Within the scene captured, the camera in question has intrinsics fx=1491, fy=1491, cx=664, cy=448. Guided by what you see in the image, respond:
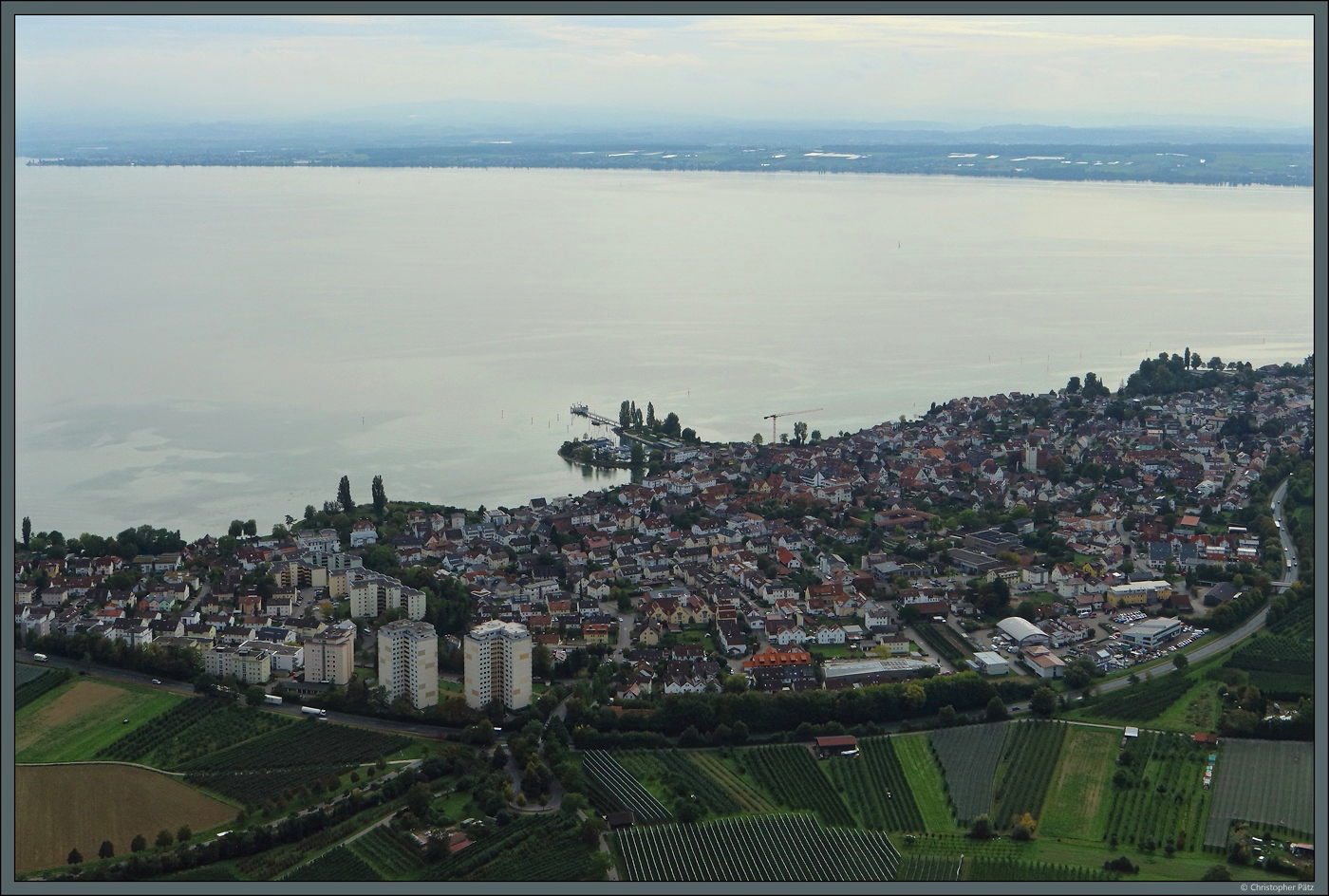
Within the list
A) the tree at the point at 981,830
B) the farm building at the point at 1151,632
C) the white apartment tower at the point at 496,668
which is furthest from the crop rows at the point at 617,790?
the farm building at the point at 1151,632

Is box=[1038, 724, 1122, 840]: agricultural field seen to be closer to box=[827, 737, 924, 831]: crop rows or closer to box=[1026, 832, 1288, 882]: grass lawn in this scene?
box=[1026, 832, 1288, 882]: grass lawn

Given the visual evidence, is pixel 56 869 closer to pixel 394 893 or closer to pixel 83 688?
pixel 83 688

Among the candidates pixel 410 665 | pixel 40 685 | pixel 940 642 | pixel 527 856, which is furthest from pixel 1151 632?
pixel 40 685

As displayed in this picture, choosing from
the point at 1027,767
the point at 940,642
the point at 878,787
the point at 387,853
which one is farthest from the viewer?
the point at 940,642

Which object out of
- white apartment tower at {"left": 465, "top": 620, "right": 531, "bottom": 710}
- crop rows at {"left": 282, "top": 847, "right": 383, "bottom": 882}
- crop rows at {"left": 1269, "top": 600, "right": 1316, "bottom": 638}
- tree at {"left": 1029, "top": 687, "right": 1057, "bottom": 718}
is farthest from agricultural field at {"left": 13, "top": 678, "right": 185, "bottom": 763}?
crop rows at {"left": 1269, "top": 600, "right": 1316, "bottom": 638}

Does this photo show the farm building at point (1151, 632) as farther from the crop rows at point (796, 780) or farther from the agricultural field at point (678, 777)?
the agricultural field at point (678, 777)

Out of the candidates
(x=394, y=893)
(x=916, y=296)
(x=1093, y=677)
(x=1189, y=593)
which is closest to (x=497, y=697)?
(x=1093, y=677)

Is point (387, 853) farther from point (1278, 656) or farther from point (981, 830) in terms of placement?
point (1278, 656)
